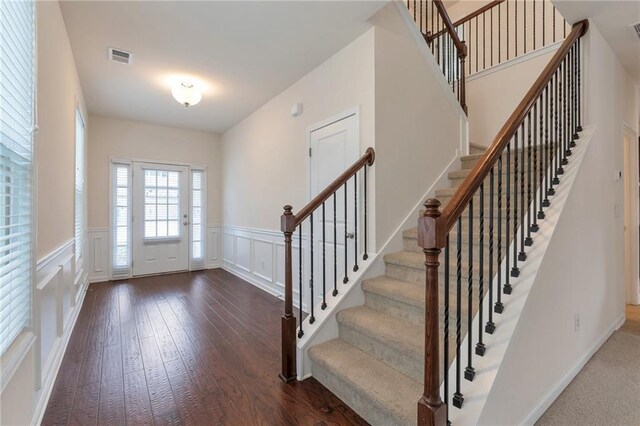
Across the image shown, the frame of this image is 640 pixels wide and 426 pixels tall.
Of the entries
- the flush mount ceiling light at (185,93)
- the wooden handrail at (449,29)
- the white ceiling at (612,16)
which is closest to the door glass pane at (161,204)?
the flush mount ceiling light at (185,93)

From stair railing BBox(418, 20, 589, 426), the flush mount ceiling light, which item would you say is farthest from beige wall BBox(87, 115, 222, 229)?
stair railing BBox(418, 20, 589, 426)

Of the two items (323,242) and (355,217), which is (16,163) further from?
(355,217)

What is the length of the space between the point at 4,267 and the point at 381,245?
2.30 m

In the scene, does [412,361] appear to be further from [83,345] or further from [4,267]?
[83,345]

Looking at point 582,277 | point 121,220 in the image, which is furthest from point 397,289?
point 121,220

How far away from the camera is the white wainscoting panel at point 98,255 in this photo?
494 cm

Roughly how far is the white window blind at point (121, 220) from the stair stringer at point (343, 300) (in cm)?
428

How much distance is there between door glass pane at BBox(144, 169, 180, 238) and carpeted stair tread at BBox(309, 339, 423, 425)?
445 cm

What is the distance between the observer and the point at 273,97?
4176 millimetres

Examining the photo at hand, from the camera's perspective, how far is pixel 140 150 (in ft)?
17.6

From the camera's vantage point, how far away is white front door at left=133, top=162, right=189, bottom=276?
17.5 feet

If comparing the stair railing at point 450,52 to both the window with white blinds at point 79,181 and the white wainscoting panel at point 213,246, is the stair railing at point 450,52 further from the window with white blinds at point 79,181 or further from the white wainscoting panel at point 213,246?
the white wainscoting panel at point 213,246

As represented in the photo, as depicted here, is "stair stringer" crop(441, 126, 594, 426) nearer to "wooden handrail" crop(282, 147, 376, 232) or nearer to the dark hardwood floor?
the dark hardwood floor

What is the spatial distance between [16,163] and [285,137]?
2.76 meters
